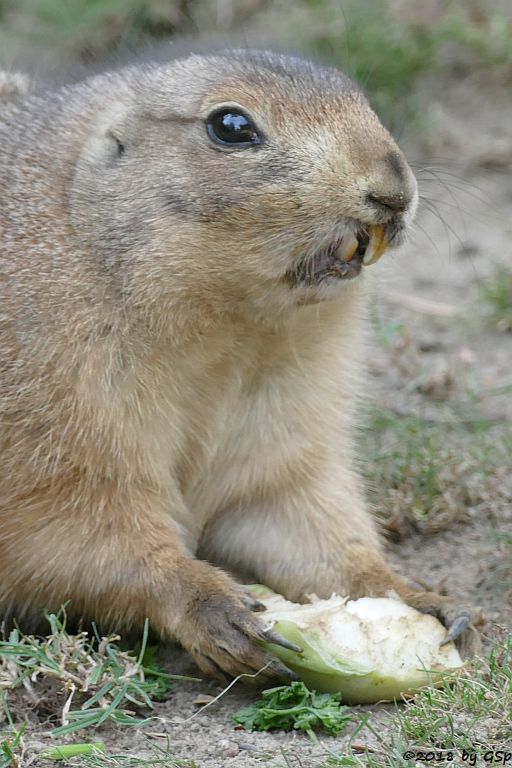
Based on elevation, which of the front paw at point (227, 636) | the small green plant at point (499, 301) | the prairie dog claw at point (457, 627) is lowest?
the front paw at point (227, 636)

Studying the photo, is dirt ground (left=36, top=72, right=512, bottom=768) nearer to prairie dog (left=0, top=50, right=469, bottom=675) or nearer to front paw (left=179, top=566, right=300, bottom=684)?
front paw (left=179, top=566, right=300, bottom=684)

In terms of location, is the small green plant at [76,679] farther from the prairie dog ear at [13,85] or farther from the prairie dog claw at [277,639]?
the prairie dog ear at [13,85]

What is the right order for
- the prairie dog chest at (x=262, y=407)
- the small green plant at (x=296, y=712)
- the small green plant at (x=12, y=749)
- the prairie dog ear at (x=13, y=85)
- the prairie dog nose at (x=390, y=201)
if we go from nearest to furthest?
the small green plant at (x=12, y=749), the prairie dog nose at (x=390, y=201), the small green plant at (x=296, y=712), the prairie dog chest at (x=262, y=407), the prairie dog ear at (x=13, y=85)

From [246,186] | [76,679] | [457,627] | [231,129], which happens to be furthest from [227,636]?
[231,129]

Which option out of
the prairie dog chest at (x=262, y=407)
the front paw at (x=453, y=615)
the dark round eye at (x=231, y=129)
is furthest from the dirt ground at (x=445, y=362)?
the dark round eye at (x=231, y=129)

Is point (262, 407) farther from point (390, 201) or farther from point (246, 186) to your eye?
point (390, 201)

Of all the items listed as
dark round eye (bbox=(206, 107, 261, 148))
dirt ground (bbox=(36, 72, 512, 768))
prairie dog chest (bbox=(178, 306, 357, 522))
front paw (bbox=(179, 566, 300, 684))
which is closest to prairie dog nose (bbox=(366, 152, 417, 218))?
dark round eye (bbox=(206, 107, 261, 148))

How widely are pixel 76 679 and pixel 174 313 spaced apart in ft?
4.40

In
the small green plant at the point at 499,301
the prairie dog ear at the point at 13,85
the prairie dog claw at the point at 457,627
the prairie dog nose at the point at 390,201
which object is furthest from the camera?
the small green plant at the point at 499,301

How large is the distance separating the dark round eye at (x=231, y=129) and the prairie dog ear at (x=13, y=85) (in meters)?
1.93

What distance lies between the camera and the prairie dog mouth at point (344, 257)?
14.8 feet

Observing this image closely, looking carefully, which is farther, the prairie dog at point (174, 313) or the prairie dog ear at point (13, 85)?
the prairie dog ear at point (13, 85)

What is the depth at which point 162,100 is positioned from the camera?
16.4ft

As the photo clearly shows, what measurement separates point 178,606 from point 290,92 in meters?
1.91
